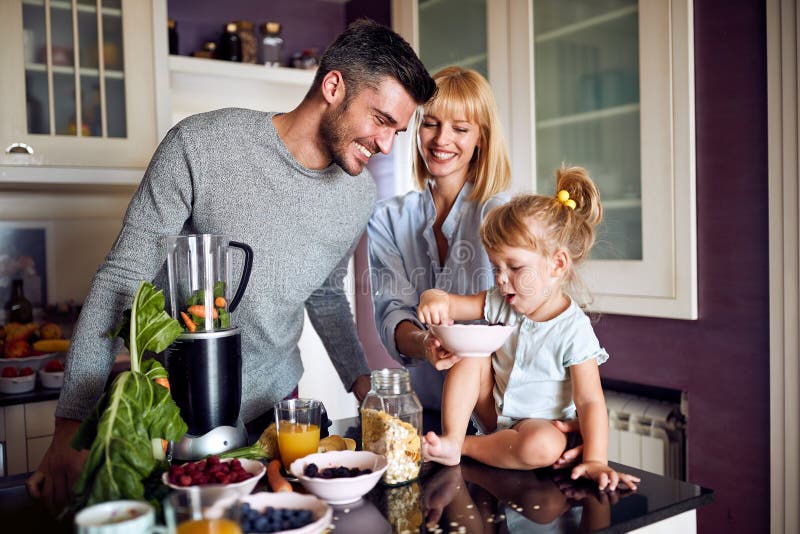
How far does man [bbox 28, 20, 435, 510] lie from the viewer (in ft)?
5.22

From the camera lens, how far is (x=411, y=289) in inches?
74.8

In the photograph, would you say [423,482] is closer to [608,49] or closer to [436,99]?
[436,99]

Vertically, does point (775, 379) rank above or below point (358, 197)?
below

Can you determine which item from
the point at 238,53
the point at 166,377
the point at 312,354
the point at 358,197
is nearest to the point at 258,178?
Result: the point at 358,197

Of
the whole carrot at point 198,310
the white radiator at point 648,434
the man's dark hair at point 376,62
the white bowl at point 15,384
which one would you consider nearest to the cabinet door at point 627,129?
the white radiator at point 648,434

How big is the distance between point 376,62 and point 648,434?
1.61 meters

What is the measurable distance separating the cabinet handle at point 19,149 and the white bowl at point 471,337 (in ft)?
6.81

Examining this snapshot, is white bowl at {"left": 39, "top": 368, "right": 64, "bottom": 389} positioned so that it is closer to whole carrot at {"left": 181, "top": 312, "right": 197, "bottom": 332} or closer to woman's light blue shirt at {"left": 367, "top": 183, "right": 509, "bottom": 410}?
woman's light blue shirt at {"left": 367, "top": 183, "right": 509, "bottom": 410}

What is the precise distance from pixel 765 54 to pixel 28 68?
2.54m

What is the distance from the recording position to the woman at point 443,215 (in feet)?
5.78

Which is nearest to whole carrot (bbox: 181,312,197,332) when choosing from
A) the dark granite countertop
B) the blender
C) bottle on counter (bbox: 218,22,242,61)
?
the blender

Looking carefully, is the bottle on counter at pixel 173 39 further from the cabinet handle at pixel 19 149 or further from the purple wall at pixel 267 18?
the cabinet handle at pixel 19 149

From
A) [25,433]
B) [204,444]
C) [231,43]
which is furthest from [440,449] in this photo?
[231,43]

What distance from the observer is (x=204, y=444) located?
1229 mm
